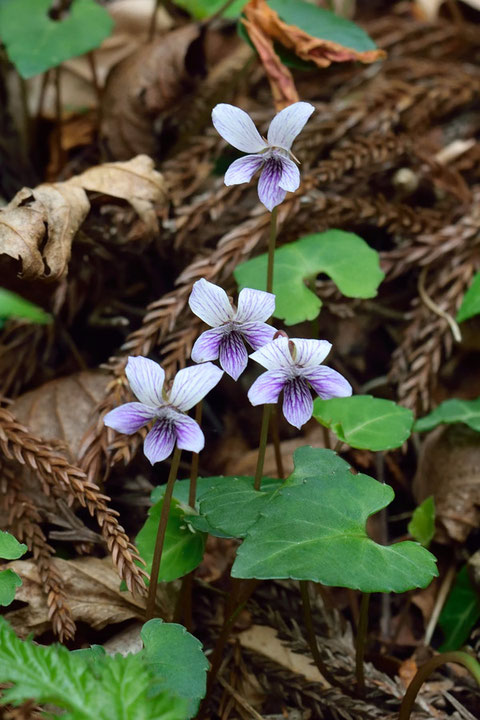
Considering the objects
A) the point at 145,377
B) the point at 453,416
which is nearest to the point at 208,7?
the point at 453,416

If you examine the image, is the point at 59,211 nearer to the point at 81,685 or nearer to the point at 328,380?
the point at 328,380

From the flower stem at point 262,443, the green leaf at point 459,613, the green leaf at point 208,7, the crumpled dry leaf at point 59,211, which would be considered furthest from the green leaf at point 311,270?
the green leaf at point 208,7

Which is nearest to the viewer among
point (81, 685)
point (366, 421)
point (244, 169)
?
point (81, 685)

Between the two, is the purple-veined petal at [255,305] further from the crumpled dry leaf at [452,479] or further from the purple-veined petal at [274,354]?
the crumpled dry leaf at [452,479]

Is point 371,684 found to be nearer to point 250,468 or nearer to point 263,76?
point 250,468

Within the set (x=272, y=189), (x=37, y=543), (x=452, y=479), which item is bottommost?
(x=452, y=479)

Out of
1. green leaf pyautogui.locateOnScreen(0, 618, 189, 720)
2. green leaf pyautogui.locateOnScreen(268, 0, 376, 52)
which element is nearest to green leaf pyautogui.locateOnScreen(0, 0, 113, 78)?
green leaf pyautogui.locateOnScreen(268, 0, 376, 52)

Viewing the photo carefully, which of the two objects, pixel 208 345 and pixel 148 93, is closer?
pixel 208 345
